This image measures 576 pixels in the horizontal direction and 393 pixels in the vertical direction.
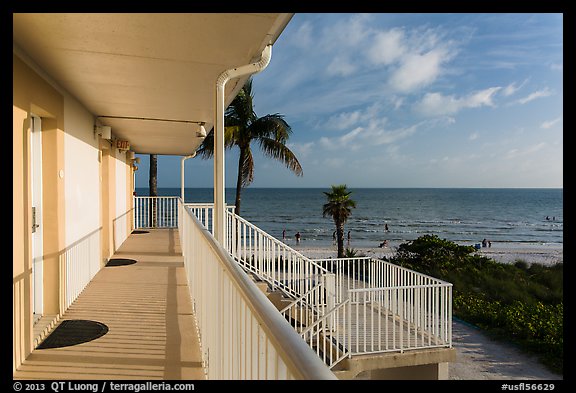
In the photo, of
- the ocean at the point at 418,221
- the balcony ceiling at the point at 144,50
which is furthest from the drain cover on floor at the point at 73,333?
the ocean at the point at 418,221

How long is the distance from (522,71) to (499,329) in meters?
45.6

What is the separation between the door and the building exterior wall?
4 cm

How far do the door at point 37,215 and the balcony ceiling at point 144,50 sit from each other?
58cm

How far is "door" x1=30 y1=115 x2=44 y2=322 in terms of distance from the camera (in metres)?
3.82

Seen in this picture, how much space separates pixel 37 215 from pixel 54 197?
0.23 meters

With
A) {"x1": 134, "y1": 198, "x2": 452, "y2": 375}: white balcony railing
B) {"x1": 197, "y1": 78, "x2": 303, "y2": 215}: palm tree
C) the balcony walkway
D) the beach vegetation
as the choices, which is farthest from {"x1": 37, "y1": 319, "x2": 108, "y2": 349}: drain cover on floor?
{"x1": 197, "y1": 78, "x2": 303, "y2": 215}: palm tree

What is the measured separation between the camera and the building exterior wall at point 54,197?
2.88 metres

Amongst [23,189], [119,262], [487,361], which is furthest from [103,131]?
[487,361]

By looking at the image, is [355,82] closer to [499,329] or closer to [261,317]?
[499,329]

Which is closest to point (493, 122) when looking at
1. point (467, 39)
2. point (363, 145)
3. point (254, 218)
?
point (467, 39)

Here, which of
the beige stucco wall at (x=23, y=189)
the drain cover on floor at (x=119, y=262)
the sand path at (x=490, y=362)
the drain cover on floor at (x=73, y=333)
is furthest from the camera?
the sand path at (x=490, y=362)

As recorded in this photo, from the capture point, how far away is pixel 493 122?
5247 cm

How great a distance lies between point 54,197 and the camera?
158 inches

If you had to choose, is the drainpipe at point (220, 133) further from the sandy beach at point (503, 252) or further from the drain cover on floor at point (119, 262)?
the sandy beach at point (503, 252)
